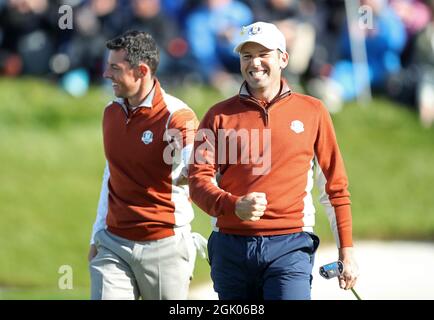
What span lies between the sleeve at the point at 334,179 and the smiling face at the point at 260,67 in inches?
12.9

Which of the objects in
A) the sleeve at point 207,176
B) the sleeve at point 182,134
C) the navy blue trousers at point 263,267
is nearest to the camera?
the sleeve at point 207,176

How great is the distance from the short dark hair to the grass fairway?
4.82 meters

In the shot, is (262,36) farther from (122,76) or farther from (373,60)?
(373,60)

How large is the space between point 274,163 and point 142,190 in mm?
1087

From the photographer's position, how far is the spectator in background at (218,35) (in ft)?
45.1

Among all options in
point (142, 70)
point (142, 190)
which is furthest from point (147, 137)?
point (142, 70)

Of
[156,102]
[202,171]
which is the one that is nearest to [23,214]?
[156,102]

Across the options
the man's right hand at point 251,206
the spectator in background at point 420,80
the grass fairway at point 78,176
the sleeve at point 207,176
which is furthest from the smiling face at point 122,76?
the spectator in background at point 420,80

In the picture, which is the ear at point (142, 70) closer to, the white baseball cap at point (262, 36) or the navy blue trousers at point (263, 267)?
the white baseball cap at point (262, 36)

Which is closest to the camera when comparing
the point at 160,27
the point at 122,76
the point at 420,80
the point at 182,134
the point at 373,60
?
the point at 182,134

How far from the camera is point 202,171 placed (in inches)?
236

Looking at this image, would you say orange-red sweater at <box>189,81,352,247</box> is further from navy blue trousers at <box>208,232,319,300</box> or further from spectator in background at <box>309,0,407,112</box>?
spectator in background at <box>309,0,407,112</box>

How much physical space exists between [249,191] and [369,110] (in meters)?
9.43

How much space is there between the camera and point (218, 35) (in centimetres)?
1387
